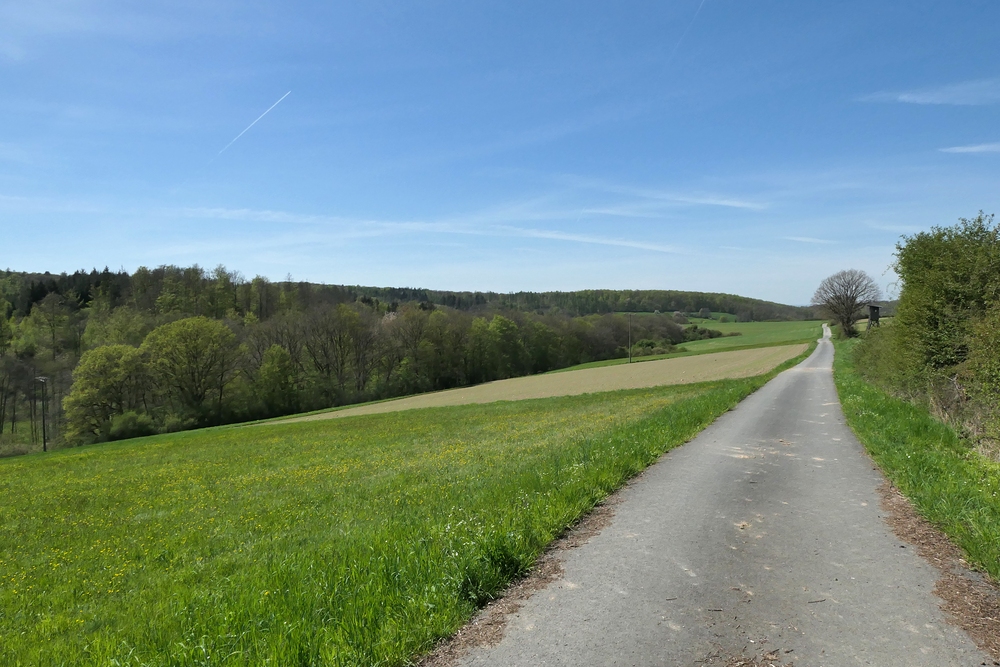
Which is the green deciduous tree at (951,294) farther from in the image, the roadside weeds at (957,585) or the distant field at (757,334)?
the distant field at (757,334)

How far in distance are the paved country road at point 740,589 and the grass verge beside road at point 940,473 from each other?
1.97 ft

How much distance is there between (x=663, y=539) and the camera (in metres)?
6.96

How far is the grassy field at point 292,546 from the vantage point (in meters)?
4.95

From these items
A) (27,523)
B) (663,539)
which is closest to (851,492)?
(663,539)

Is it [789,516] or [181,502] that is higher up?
[789,516]

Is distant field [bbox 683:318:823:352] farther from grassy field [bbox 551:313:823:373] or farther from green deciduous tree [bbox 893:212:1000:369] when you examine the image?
green deciduous tree [bbox 893:212:1000:369]

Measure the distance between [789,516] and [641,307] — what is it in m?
178

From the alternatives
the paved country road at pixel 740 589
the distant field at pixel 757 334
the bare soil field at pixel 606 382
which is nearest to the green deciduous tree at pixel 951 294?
the paved country road at pixel 740 589

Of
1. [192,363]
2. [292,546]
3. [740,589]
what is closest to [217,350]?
[192,363]

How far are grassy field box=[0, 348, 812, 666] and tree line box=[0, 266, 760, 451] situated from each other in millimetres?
46312

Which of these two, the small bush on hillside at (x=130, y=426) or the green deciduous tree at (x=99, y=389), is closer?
the small bush on hillside at (x=130, y=426)

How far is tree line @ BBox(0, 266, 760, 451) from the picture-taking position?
6244 centimetres

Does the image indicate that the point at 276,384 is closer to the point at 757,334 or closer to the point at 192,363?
the point at 192,363

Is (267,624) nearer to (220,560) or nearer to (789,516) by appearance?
(220,560)
